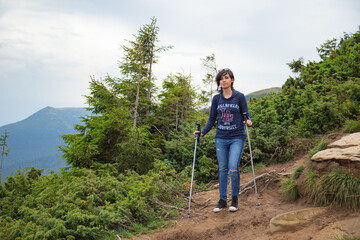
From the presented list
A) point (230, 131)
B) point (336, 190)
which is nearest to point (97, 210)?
point (230, 131)

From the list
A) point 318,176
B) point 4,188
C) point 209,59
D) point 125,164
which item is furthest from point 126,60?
point 318,176

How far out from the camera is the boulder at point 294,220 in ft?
11.5

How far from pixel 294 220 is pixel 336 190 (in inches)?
30.3

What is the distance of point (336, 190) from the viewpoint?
365 cm

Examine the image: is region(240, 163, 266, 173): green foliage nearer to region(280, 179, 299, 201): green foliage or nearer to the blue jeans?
region(280, 179, 299, 201): green foliage

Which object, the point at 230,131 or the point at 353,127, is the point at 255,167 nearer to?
the point at 353,127

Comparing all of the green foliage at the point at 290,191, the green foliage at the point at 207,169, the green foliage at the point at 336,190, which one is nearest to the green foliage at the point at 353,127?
the green foliage at the point at 290,191

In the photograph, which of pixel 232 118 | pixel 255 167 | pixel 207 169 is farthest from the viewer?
pixel 207 169

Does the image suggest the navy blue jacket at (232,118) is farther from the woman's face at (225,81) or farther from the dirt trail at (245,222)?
the dirt trail at (245,222)

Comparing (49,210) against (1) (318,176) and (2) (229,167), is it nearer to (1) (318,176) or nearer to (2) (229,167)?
(2) (229,167)

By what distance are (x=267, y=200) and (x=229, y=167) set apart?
1217 mm

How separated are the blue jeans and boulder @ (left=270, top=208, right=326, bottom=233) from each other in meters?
1.02

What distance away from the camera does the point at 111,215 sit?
176 inches

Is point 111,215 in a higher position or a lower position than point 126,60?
lower
